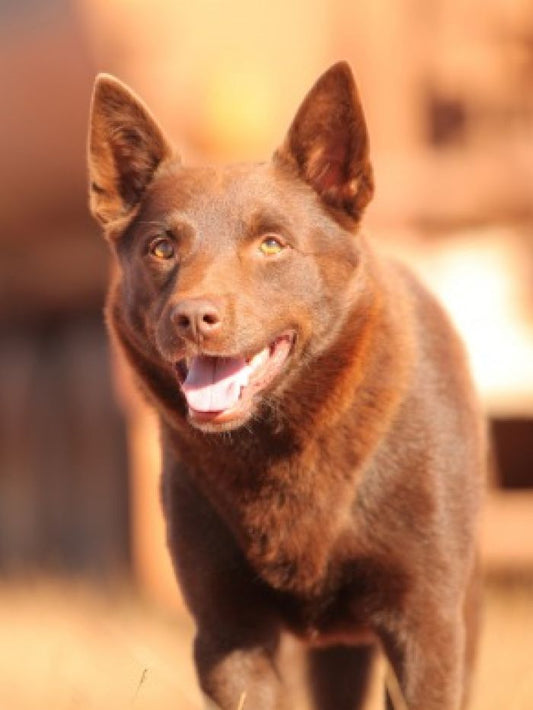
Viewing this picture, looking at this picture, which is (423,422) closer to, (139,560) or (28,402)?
(139,560)

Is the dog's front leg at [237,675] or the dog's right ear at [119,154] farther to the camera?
the dog's right ear at [119,154]

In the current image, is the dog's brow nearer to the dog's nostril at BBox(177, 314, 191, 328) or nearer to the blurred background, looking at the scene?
the dog's nostril at BBox(177, 314, 191, 328)

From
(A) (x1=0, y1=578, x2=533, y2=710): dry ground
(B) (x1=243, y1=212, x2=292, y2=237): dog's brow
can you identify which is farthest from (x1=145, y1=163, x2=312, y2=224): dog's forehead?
(A) (x1=0, y1=578, x2=533, y2=710): dry ground

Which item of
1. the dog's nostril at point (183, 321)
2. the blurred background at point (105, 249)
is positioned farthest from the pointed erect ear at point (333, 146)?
the blurred background at point (105, 249)

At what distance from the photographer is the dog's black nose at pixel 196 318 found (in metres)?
3.71

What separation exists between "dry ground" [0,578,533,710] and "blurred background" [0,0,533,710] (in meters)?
0.03

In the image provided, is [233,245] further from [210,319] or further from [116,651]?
[116,651]

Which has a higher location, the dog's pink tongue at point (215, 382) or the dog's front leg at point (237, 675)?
the dog's pink tongue at point (215, 382)

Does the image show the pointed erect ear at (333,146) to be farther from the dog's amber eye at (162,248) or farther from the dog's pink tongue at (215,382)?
the dog's pink tongue at (215,382)

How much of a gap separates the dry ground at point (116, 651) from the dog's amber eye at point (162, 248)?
1059 mm

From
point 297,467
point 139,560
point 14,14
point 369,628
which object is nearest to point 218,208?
point 297,467

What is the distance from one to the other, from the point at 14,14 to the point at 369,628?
643 centimetres

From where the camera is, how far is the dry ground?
5359mm

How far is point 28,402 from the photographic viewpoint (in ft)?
33.7
